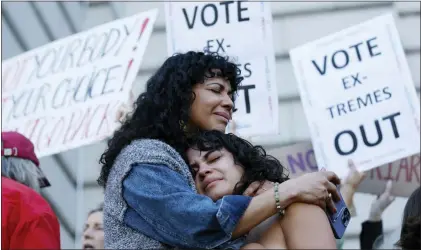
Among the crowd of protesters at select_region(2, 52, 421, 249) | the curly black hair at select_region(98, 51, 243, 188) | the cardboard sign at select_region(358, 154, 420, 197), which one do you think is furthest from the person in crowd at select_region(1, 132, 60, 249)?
the cardboard sign at select_region(358, 154, 420, 197)

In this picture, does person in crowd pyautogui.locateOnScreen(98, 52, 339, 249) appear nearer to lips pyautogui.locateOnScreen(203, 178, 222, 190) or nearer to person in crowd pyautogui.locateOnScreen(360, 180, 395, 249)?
lips pyautogui.locateOnScreen(203, 178, 222, 190)

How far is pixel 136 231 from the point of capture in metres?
2.37

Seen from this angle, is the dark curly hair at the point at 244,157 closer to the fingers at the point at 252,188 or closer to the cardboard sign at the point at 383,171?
the fingers at the point at 252,188

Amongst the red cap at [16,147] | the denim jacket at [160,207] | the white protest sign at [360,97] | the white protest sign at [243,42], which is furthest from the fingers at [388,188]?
the denim jacket at [160,207]

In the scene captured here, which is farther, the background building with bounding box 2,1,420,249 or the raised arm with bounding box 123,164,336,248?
the background building with bounding box 2,1,420,249

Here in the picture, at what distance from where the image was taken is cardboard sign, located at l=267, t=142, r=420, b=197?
4.62 meters

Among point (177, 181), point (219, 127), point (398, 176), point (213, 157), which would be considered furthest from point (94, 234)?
point (177, 181)

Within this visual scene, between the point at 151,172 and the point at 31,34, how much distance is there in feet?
13.8

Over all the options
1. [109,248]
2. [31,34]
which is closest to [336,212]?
[109,248]

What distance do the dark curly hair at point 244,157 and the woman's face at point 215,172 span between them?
0.04 feet

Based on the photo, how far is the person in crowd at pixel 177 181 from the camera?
224 centimetres

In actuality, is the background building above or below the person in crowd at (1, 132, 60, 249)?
below

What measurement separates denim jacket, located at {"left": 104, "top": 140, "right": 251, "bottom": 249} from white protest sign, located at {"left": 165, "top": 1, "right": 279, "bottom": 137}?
1.86 m

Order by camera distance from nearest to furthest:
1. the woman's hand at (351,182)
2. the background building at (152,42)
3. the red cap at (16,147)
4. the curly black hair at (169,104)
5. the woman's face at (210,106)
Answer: the curly black hair at (169,104), the woman's face at (210,106), the red cap at (16,147), the woman's hand at (351,182), the background building at (152,42)
